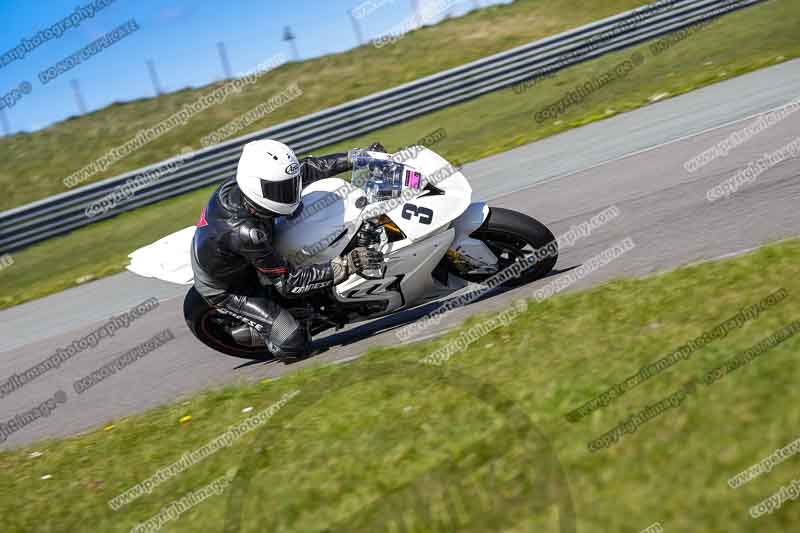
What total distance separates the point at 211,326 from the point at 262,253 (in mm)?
1186

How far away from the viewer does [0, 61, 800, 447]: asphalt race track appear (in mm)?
6449

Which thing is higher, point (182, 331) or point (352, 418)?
point (352, 418)

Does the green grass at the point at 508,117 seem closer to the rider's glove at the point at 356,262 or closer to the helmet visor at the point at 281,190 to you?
the rider's glove at the point at 356,262

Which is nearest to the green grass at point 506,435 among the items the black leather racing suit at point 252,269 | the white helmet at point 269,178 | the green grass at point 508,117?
the black leather racing suit at point 252,269

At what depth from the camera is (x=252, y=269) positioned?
20.8 feet

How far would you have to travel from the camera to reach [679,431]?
3.50 meters

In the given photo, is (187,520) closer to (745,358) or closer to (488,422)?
(488,422)

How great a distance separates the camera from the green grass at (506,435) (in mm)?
3264

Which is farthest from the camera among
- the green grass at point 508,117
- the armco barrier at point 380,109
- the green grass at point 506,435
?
the armco barrier at point 380,109

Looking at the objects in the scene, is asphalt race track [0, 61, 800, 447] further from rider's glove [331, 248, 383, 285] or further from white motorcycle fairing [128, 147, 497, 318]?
rider's glove [331, 248, 383, 285]

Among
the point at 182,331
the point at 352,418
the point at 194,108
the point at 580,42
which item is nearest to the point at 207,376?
the point at 182,331

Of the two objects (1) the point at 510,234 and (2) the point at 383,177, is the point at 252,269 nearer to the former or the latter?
(2) the point at 383,177

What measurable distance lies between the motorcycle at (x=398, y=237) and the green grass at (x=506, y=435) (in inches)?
24.1

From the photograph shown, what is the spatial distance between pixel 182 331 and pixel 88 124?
17.8m
